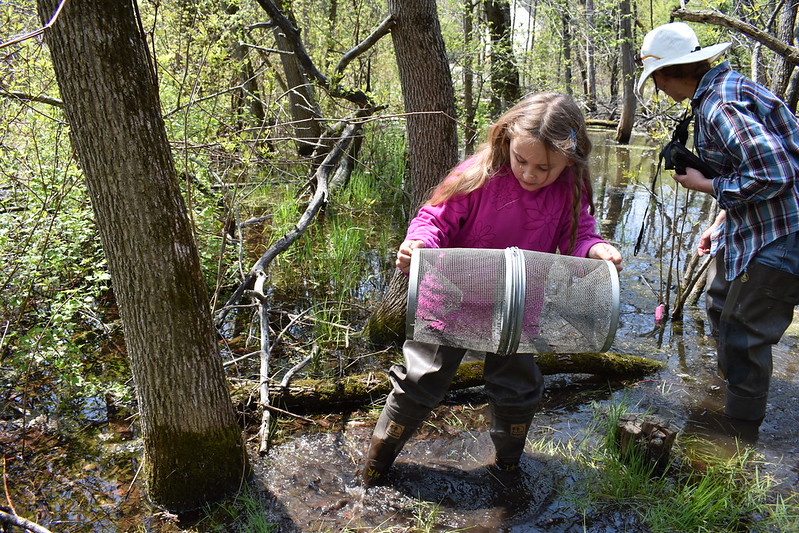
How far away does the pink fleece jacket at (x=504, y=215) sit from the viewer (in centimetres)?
232

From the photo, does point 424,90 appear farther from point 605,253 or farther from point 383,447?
point 383,447

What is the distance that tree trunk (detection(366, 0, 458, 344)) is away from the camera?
12.0 ft

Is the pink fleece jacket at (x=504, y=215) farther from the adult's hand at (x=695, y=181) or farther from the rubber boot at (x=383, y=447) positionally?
the rubber boot at (x=383, y=447)

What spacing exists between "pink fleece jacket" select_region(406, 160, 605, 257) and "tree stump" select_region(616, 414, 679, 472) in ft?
3.15

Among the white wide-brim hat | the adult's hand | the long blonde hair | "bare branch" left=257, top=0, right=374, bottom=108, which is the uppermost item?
"bare branch" left=257, top=0, right=374, bottom=108

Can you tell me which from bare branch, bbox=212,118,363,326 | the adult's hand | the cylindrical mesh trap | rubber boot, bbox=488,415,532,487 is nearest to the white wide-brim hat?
the adult's hand

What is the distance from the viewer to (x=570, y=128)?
2.12 metres

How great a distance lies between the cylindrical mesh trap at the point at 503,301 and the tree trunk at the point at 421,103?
1.79m

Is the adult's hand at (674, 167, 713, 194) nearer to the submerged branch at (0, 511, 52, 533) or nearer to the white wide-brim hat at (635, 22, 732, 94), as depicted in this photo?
the white wide-brim hat at (635, 22, 732, 94)

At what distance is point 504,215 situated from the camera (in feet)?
7.63

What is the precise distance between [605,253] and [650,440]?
103 cm

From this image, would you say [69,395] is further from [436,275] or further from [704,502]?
[704,502]

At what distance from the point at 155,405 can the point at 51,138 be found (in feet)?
8.70

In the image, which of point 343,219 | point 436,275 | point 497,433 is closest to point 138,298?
point 436,275
